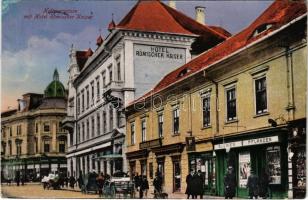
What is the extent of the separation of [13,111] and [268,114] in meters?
5.05

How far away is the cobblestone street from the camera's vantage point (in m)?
12.0

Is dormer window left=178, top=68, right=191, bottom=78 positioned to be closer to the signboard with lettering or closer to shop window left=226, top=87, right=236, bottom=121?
the signboard with lettering

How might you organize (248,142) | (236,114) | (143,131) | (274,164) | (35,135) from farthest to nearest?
(35,135), (143,131), (236,114), (248,142), (274,164)

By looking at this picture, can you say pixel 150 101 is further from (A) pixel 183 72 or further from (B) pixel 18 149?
(B) pixel 18 149

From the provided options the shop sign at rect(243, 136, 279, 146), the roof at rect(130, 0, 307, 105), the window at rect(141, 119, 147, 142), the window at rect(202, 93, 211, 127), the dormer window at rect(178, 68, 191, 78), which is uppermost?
the roof at rect(130, 0, 307, 105)

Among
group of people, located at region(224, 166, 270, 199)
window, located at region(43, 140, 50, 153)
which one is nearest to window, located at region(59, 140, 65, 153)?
window, located at region(43, 140, 50, 153)

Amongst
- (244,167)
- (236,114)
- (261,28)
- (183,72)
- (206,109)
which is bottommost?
(244,167)

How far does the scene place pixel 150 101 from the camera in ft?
41.1

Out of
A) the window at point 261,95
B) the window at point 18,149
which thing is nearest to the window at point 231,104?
the window at point 261,95

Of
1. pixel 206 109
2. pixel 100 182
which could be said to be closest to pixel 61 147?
pixel 100 182

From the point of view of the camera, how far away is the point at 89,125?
43.3 ft

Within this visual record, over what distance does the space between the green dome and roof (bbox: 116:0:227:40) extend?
5.31 ft

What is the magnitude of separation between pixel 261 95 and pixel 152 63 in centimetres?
249

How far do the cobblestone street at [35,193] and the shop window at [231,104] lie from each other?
10.2ft
